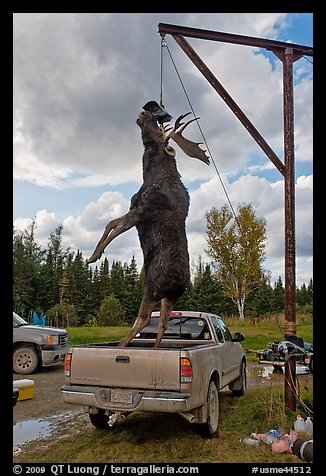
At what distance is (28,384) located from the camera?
8.85 metres

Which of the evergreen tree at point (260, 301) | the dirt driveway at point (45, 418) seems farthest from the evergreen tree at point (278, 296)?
the dirt driveway at point (45, 418)

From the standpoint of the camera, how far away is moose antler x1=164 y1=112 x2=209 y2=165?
6574mm

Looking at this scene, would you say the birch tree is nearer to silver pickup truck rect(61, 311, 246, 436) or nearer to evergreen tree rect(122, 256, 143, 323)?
evergreen tree rect(122, 256, 143, 323)

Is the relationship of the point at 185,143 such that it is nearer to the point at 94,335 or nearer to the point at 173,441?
the point at 173,441

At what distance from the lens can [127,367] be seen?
5.34 metres

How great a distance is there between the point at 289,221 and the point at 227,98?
86.5 inches

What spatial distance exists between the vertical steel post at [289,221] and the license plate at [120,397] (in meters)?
2.64

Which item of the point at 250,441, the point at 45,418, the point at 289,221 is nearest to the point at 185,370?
the point at 250,441

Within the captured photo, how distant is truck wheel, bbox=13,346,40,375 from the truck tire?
674 centimetres

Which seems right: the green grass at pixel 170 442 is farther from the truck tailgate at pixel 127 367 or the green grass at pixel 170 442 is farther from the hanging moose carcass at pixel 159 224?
the hanging moose carcass at pixel 159 224

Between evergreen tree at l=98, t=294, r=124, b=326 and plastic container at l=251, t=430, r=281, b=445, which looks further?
evergreen tree at l=98, t=294, r=124, b=326

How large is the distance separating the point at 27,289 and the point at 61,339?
21155 mm

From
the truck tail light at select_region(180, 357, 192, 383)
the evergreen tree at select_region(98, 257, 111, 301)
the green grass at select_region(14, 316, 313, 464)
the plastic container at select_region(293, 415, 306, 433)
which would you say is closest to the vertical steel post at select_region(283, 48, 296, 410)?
the green grass at select_region(14, 316, 313, 464)

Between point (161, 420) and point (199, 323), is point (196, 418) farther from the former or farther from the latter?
point (199, 323)
